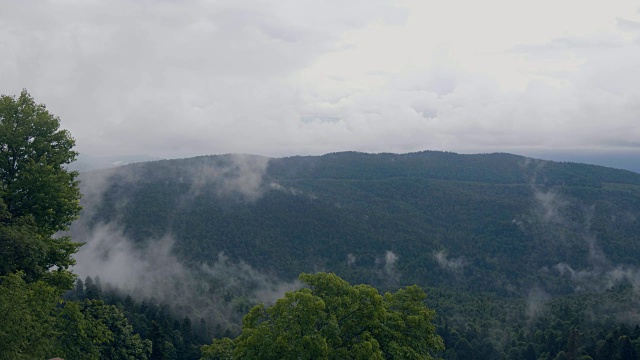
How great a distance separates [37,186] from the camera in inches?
952

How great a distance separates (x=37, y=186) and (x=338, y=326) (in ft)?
52.1

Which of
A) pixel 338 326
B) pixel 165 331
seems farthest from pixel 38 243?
pixel 165 331

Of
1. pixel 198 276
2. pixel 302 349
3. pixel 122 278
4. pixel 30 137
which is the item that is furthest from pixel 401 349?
pixel 198 276

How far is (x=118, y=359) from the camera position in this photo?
3844 cm

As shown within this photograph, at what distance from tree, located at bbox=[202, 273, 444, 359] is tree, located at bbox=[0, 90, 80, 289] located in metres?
9.92

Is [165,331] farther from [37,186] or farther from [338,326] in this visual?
[338,326]

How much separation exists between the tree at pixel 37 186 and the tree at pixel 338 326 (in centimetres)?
992

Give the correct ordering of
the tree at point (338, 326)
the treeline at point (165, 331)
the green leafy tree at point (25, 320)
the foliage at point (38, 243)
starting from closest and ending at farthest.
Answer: the green leafy tree at point (25, 320) → the foliage at point (38, 243) → the tree at point (338, 326) → the treeline at point (165, 331)

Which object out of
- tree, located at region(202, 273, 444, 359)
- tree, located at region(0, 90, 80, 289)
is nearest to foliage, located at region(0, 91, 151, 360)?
tree, located at region(0, 90, 80, 289)

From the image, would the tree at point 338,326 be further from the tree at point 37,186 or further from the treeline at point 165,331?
the treeline at point 165,331

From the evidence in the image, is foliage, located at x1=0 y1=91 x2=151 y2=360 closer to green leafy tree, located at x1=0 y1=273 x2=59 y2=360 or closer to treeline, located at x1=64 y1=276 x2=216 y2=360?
green leafy tree, located at x1=0 y1=273 x2=59 y2=360

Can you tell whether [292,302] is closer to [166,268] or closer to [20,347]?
[20,347]

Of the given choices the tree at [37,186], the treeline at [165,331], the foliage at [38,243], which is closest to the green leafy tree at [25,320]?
the foliage at [38,243]

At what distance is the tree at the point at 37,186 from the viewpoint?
22.8m
